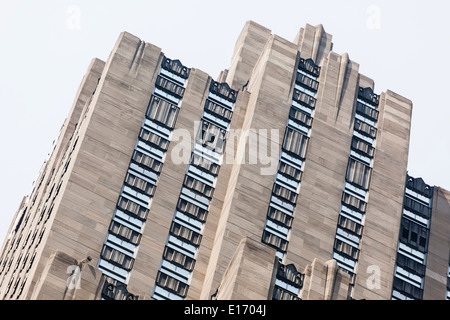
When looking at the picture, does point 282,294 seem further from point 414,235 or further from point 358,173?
point 414,235

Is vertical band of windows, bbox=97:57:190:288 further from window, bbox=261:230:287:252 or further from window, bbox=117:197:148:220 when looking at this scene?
window, bbox=261:230:287:252

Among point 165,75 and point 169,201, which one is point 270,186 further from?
point 165,75

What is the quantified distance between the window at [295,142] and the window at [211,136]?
8.12m

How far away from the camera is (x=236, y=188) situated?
127m

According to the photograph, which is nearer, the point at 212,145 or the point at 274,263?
the point at 274,263

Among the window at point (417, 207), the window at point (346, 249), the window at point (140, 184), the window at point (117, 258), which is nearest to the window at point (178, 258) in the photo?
the window at point (117, 258)

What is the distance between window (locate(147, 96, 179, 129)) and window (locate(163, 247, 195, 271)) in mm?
→ 18348

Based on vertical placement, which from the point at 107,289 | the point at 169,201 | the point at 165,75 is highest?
the point at 165,75

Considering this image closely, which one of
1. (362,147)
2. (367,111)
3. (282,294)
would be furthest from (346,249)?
(282,294)

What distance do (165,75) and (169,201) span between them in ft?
66.5

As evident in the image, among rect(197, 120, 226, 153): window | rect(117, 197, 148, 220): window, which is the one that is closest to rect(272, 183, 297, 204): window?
rect(197, 120, 226, 153): window
